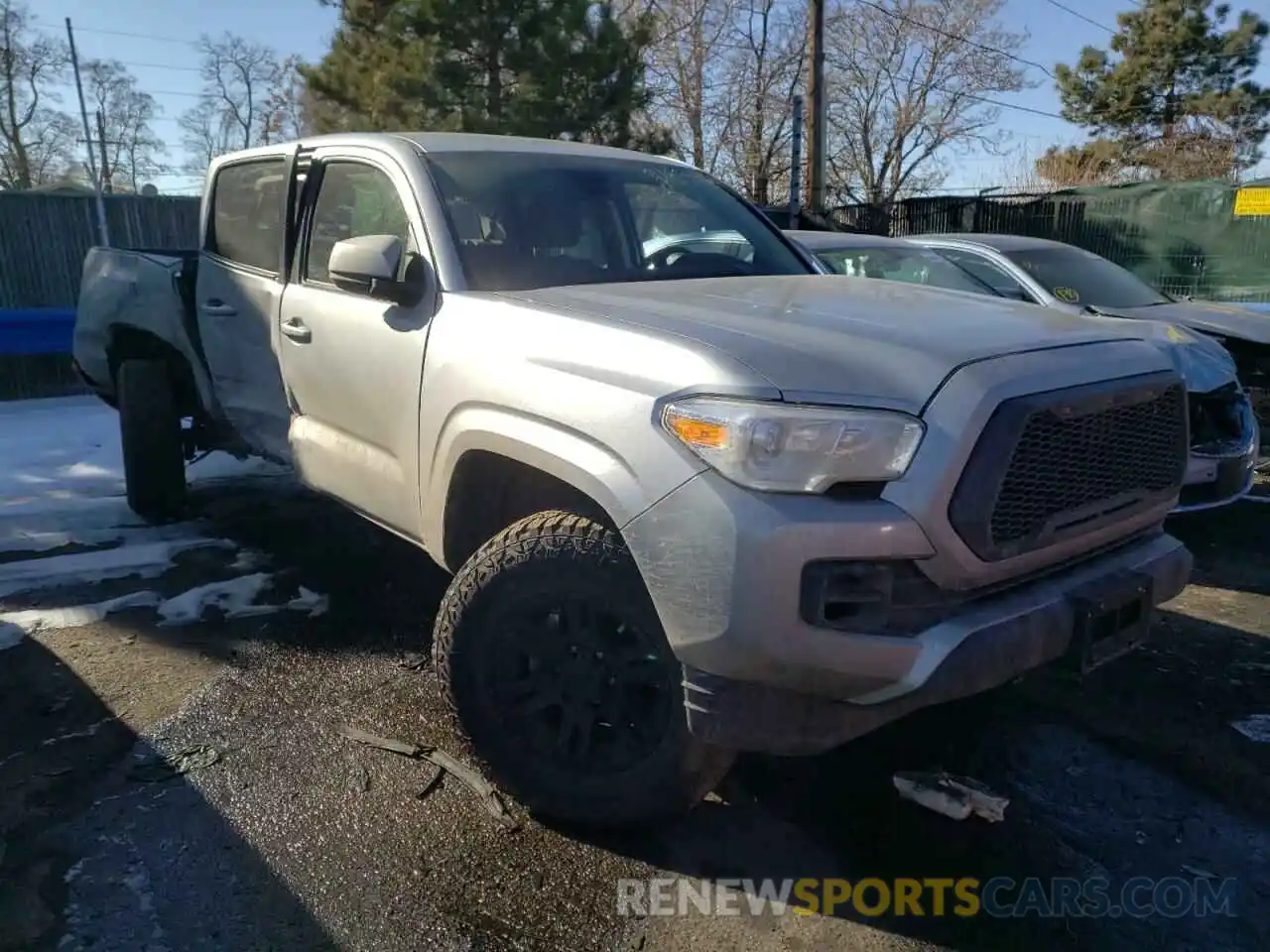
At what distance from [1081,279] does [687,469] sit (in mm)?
5987

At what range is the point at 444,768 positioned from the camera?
304 centimetres

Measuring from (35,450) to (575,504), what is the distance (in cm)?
589

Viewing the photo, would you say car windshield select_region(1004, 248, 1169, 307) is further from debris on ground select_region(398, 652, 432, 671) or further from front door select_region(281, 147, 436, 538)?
debris on ground select_region(398, 652, 432, 671)

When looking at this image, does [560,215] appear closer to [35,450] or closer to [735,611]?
[735,611]

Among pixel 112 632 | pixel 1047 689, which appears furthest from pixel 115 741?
pixel 1047 689

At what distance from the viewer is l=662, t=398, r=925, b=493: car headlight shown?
2.14 m

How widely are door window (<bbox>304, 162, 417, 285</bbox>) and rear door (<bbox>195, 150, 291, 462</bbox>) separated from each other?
0.91 feet

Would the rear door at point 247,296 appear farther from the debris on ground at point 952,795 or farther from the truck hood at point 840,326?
the debris on ground at point 952,795

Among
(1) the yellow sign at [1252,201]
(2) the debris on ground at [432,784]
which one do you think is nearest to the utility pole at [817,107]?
(1) the yellow sign at [1252,201]

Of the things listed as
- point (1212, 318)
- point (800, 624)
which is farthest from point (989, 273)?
point (800, 624)

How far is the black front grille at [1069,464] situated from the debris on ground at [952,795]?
879 millimetres

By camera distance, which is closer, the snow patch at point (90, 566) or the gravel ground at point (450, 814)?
the gravel ground at point (450, 814)

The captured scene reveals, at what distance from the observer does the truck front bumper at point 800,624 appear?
2080 millimetres

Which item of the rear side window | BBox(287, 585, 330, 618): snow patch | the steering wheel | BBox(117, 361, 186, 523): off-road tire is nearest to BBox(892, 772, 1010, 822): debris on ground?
the steering wheel
